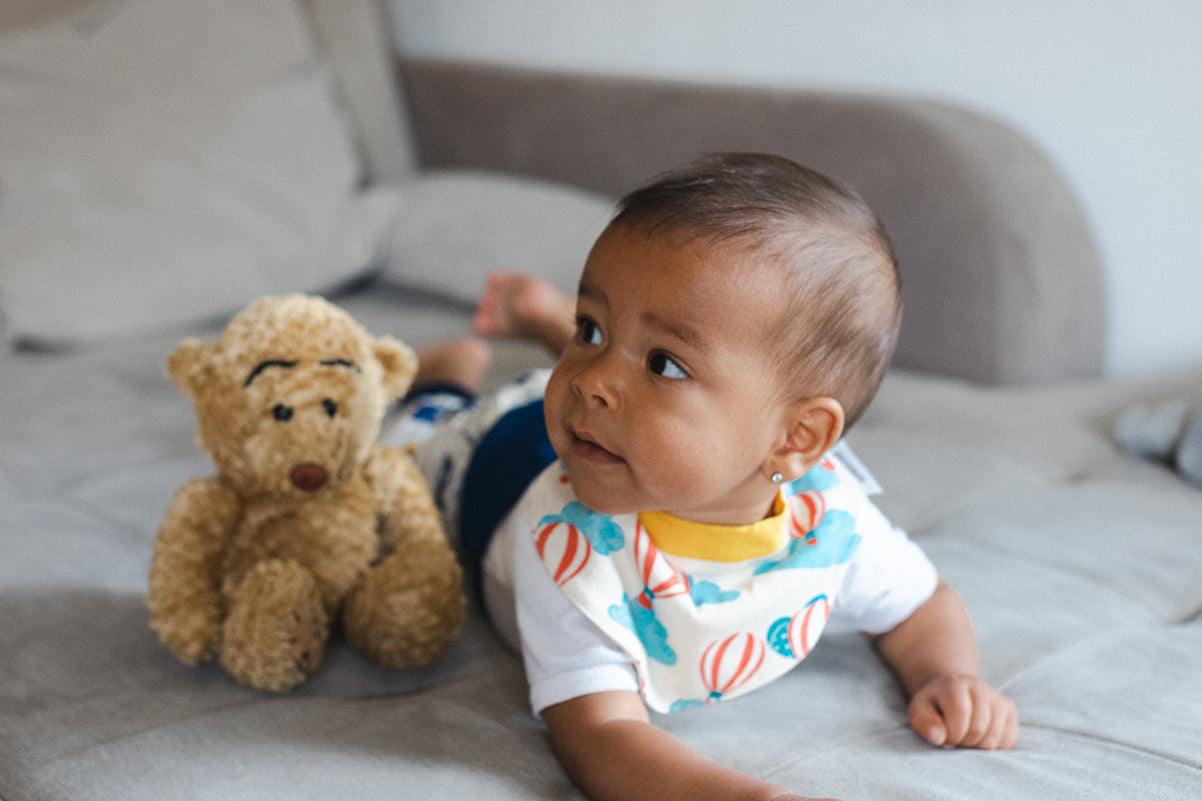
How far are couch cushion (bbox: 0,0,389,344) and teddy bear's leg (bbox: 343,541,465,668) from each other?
0.91 m

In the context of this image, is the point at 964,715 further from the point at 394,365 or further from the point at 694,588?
the point at 394,365

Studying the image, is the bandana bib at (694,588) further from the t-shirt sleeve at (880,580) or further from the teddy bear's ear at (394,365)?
the teddy bear's ear at (394,365)

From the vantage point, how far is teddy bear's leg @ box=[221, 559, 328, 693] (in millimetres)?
739

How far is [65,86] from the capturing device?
1.59 metres

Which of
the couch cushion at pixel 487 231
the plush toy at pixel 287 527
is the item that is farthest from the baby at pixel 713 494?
the couch cushion at pixel 487 231

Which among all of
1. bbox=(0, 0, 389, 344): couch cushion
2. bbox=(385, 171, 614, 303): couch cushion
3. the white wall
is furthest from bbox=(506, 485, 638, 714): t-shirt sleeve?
the white wall

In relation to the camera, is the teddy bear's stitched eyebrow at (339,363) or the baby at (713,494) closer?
the baby at (713,494)

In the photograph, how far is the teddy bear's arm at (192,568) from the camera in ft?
2.50

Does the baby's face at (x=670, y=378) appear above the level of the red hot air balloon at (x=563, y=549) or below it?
above

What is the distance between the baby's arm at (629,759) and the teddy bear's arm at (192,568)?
27 centimetres

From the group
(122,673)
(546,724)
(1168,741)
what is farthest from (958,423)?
(122,673)

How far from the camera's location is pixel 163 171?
161 centimetres

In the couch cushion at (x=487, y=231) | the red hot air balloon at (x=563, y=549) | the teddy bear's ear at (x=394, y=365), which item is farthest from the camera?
the couch cushion at (x=487, y=231)

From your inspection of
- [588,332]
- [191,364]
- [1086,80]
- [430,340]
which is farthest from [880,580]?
[1086,80]
